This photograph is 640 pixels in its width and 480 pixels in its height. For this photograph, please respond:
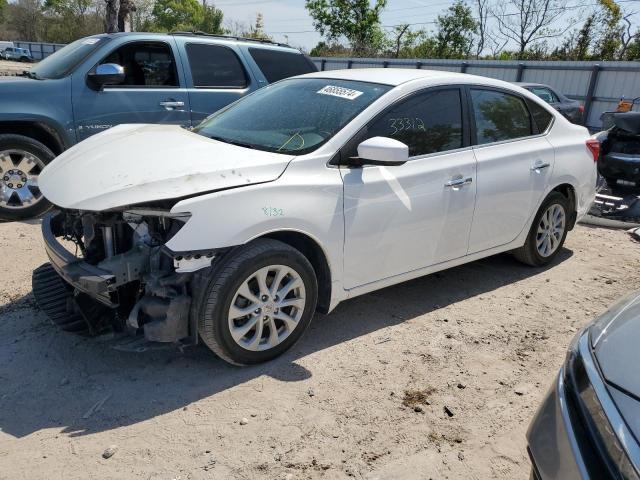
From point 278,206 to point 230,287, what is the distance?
530 millimetres

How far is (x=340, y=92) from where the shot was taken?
12.8 ft

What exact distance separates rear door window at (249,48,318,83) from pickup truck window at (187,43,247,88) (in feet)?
0.99

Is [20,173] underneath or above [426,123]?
underneath

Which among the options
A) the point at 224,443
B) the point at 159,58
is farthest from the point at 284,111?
the point at 159,58

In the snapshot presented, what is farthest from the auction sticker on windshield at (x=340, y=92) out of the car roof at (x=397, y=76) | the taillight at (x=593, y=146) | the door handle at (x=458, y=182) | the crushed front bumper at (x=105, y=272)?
the taillight at (x=593, y=146)

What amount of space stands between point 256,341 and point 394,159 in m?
1.36

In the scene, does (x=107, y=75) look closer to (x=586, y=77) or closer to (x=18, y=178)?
(x=18, y=178)

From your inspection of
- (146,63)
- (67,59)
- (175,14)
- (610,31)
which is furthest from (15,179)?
(175,14)

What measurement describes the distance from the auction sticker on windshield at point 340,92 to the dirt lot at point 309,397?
1557 mm

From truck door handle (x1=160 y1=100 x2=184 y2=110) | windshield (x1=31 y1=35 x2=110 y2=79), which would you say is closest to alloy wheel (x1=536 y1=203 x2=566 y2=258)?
truck door handle (x1=160 y1=100 x2=184 y2=110)

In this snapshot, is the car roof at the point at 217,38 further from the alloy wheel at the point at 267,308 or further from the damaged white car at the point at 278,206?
the alloy wheel at the point at 267,308

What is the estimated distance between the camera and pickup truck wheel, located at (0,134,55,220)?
5.57 meters

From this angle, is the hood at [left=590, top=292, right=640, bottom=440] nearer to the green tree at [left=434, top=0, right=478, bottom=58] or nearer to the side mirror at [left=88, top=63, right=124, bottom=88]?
the side mirror at [left=88, top=63, right=124, bottom=88]

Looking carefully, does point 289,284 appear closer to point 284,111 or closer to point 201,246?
point 201,246
